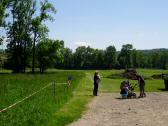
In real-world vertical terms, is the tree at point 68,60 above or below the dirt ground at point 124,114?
above

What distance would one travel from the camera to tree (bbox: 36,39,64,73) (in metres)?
100

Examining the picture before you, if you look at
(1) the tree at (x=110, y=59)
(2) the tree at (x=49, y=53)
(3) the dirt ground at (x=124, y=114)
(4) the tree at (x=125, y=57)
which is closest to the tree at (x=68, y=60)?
(1) the tree at (x=110, y=59)

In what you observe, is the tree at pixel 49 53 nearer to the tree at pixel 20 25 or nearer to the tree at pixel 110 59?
the tree at pixel 20 25

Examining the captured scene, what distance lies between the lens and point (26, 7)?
8450cm

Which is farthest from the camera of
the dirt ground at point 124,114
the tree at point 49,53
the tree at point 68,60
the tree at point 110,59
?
the tree at point 68,60

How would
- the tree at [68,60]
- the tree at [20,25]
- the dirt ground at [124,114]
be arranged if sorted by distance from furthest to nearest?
the tree at [68,60], the tree at [20,25], the dirt ground at [124,114]

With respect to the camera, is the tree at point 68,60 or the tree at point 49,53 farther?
the tree at point 68,60

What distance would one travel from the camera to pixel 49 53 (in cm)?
10294

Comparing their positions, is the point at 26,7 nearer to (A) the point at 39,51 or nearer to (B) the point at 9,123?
(A) the point at 39,51

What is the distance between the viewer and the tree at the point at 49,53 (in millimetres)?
100125

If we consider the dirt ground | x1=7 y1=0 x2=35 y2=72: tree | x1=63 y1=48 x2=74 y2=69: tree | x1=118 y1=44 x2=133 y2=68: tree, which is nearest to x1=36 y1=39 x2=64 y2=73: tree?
x1=7 y1=0 x2=35 y2=72: tree

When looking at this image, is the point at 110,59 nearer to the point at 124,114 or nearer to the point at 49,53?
the point at 49,53

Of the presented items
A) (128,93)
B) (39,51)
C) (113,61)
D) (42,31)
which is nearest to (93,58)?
(113,61)

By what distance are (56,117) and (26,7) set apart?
68361 mm
